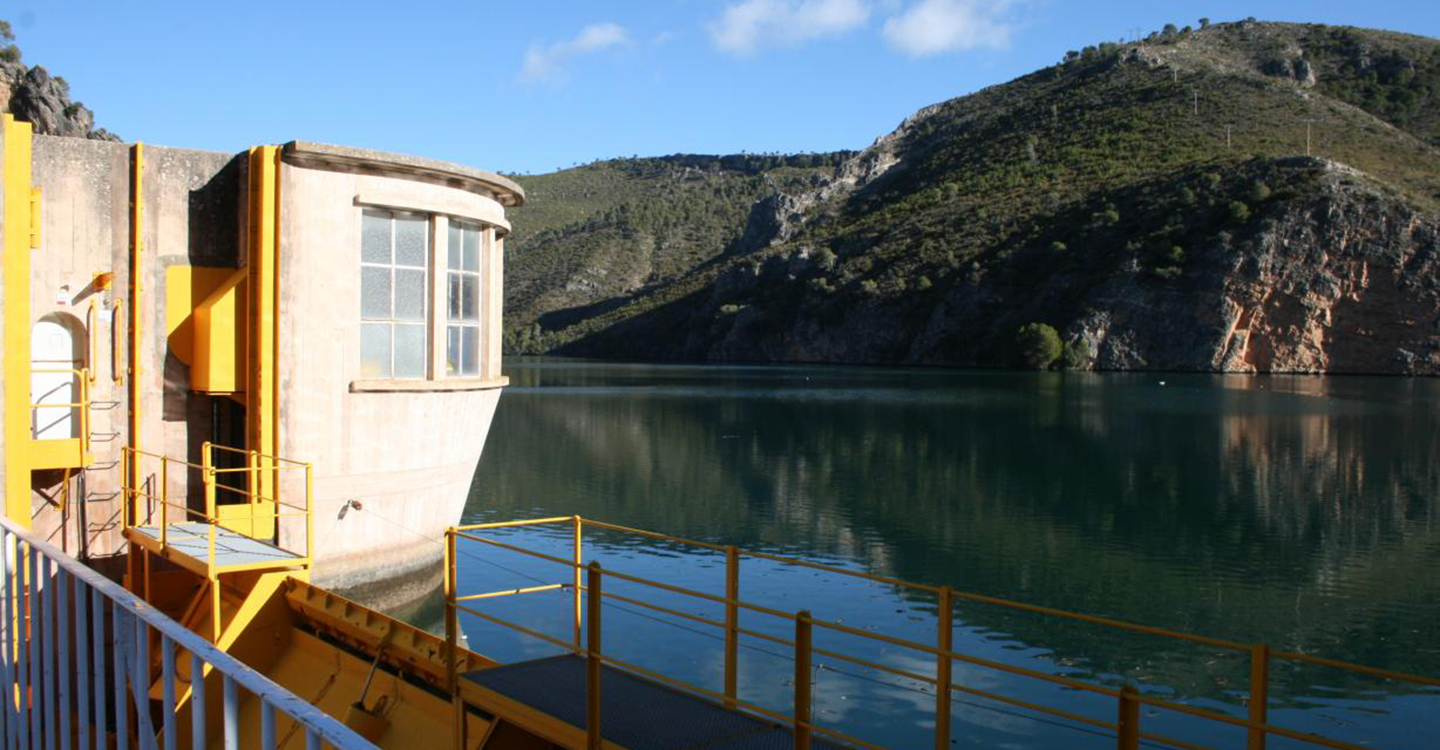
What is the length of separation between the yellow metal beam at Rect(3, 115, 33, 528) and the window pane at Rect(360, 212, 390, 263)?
312 centimetres

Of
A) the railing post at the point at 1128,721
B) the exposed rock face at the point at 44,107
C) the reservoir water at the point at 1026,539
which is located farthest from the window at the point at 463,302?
the exposed rock face at the point at 44,107

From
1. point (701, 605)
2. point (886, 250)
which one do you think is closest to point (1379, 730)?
point (701, 605)

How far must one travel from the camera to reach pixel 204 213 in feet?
40.4

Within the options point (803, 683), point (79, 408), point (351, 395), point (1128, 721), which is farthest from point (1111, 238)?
point (1128, 721)

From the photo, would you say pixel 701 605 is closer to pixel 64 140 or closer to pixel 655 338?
pixel 64 140

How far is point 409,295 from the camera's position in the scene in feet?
42.9

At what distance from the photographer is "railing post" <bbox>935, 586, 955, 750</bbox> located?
589 cm

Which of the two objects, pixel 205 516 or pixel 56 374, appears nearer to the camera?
pixel 205 516

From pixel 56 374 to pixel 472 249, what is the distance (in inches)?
178

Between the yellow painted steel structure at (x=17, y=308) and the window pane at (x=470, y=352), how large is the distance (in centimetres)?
449

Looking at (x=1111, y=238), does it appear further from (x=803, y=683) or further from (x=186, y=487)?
(x=803, y=683)

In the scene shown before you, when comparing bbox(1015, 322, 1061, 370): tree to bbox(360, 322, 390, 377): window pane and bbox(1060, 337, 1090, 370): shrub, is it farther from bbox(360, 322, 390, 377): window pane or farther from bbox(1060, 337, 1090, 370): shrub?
bbox(360, 322, 390, 377): window pane

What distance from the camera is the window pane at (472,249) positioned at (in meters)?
13.8

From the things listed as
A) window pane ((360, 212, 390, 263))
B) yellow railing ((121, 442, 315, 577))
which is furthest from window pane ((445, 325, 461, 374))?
yellow railing ((121, 442, 315, 577))
